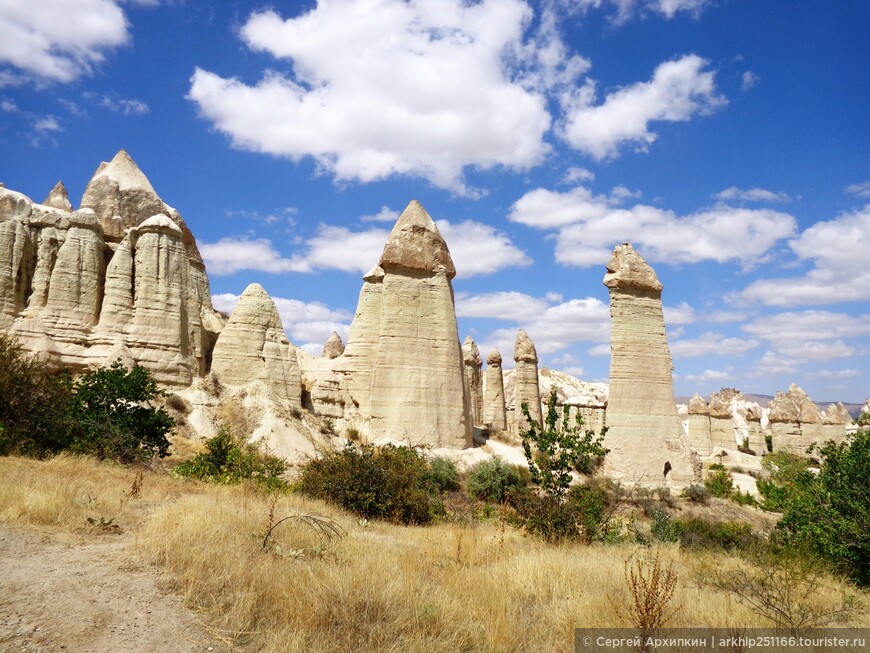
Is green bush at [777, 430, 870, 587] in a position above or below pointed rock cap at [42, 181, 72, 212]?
below

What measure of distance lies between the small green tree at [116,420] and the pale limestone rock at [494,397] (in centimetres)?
2164

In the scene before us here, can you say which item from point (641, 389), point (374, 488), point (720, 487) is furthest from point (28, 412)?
point (720, 487)

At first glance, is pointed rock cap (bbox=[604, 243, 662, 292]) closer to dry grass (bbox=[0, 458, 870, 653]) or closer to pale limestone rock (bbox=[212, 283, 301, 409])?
pale limestone rock (bbox=[212, 283, 301, 409])

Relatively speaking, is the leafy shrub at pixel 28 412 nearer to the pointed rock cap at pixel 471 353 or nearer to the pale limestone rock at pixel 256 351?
the pale limestone rock at pixel 256 351

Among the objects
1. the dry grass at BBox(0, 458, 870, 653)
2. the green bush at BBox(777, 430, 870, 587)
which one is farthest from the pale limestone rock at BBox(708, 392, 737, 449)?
the dry grass at BBox(0, 458, 870, 653)

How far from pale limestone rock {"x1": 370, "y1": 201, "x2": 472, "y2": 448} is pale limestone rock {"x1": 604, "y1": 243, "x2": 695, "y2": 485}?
6.36 meters

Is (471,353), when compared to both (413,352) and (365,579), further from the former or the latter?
(365,579)

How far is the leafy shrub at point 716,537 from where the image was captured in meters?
10.3

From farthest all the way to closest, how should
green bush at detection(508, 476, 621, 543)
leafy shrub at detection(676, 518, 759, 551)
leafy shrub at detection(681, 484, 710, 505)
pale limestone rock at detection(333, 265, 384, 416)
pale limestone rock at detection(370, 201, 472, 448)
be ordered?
pale limestone rock at detection(333, 265, 384, 416)
pale limestone rock at detection(370, 201, 472, 448)
leafy shrub at detection(681, 484, 710, 505)
leafy shrub at detection(676, 518, 759, 551)
green bush at detection(508, 476, 621, 543)

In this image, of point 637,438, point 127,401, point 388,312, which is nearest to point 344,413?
point 388,312

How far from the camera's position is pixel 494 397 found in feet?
117

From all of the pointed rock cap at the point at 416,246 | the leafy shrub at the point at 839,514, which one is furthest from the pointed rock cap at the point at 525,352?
the leafy shrub at the point at 839,514

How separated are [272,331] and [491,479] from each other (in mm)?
10843

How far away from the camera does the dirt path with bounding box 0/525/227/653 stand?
12.8 feet
